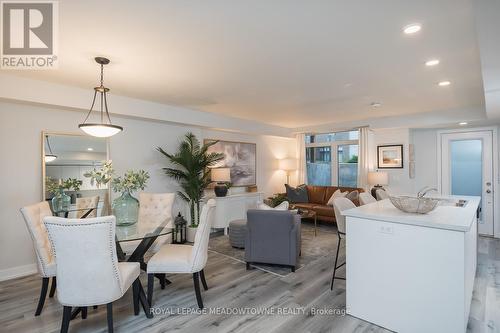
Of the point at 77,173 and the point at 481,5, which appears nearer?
the point at 481,5

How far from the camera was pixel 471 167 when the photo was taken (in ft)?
17.0

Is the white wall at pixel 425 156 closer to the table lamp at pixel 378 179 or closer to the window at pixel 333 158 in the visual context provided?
the table lamp at pixel 378 179

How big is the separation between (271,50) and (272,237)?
2249 mm

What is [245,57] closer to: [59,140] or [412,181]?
[59,140]

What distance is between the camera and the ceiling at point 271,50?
5.95ft

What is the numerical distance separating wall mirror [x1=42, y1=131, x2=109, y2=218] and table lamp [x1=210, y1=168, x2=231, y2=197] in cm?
191

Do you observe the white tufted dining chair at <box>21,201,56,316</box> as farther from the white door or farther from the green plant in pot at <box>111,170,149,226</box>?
the white door

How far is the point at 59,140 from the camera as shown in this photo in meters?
3.62

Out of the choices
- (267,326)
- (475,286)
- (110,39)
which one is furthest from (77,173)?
(475,286)

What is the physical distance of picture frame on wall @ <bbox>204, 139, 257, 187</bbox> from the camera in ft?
18.9

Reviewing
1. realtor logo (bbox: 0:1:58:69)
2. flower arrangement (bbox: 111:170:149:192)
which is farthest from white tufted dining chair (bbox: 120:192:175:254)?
realtor logo (bbox: 0:1:58:69)

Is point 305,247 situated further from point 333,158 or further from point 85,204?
point 85,204

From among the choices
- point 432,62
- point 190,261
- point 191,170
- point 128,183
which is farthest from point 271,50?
point 191,170

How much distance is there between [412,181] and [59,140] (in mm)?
6634
